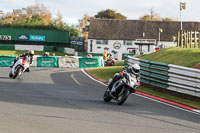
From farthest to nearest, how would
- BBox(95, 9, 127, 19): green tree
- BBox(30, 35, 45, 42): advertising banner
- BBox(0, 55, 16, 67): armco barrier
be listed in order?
BBox(95, 9, 127, 19): green tree < BBox(30, 35, 45, 42): advertising banner < BBox(0, 55, 16, 67): armco barrier

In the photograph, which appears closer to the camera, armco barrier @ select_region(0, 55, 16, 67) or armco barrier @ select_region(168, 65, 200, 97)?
armco barrier @ select_region(168, 65, 200, 97)

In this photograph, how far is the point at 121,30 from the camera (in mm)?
77500

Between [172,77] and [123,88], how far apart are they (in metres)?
4.46

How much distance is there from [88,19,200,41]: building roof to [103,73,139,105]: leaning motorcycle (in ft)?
208

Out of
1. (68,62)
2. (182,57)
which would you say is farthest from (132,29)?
(182,57)

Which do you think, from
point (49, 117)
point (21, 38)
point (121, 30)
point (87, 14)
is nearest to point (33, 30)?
point (21, 38)

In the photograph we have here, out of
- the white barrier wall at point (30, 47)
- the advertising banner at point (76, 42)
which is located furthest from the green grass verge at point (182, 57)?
the white barrier wall at point (30, 47)

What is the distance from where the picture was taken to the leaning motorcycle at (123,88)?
12195 mm

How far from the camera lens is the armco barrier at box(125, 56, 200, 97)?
14693 millimetres

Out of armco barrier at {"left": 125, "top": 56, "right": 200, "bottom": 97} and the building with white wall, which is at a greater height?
the building with white wall

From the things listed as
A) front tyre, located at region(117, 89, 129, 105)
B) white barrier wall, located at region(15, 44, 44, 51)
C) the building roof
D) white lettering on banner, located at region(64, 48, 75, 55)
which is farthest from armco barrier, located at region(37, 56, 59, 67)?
the building roof

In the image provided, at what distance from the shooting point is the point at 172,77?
16.2 meters

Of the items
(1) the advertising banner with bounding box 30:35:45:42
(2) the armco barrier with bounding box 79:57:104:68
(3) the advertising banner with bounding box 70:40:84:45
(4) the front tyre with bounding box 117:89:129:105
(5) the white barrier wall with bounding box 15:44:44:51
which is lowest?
(4) the front tyre with bounding box 117:89:129:105

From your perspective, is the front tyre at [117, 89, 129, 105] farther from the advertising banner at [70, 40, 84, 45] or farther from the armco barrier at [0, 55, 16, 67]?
the advertising banner at [70, 40, 84, 45]
